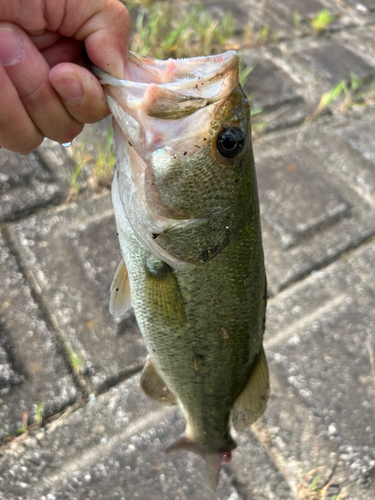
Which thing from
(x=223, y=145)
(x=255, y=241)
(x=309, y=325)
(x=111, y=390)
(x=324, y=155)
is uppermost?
(x=223, y=145)

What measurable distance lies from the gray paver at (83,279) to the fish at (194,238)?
1.31ft

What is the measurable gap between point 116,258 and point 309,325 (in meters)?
1.12

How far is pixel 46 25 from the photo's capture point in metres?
0.97

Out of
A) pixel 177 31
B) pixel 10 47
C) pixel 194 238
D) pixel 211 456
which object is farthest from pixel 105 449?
pixel 177 31

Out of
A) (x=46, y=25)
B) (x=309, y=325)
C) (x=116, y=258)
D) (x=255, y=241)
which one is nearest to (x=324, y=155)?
(x=309, y=325)

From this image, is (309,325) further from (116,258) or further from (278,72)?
(278,72)

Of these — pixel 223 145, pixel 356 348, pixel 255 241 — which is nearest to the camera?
pixel 223 145

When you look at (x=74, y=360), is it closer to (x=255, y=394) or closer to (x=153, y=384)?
(x=153, y=384)

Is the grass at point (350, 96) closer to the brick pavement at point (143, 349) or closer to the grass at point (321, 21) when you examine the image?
the brick pavement at point (143, 349)

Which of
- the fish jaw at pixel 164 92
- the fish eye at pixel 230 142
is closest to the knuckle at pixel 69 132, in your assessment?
the fish jaw at pixel 164 92

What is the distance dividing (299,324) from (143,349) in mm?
868

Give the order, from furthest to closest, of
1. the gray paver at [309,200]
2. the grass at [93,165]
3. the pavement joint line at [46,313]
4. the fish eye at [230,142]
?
the gray paver at [309,200] → the grass at [93,165] → the pavement joint line at [46,313] → the fish eye at [230,142]

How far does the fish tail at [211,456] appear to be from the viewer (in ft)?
5.20

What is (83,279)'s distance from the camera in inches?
83.3
